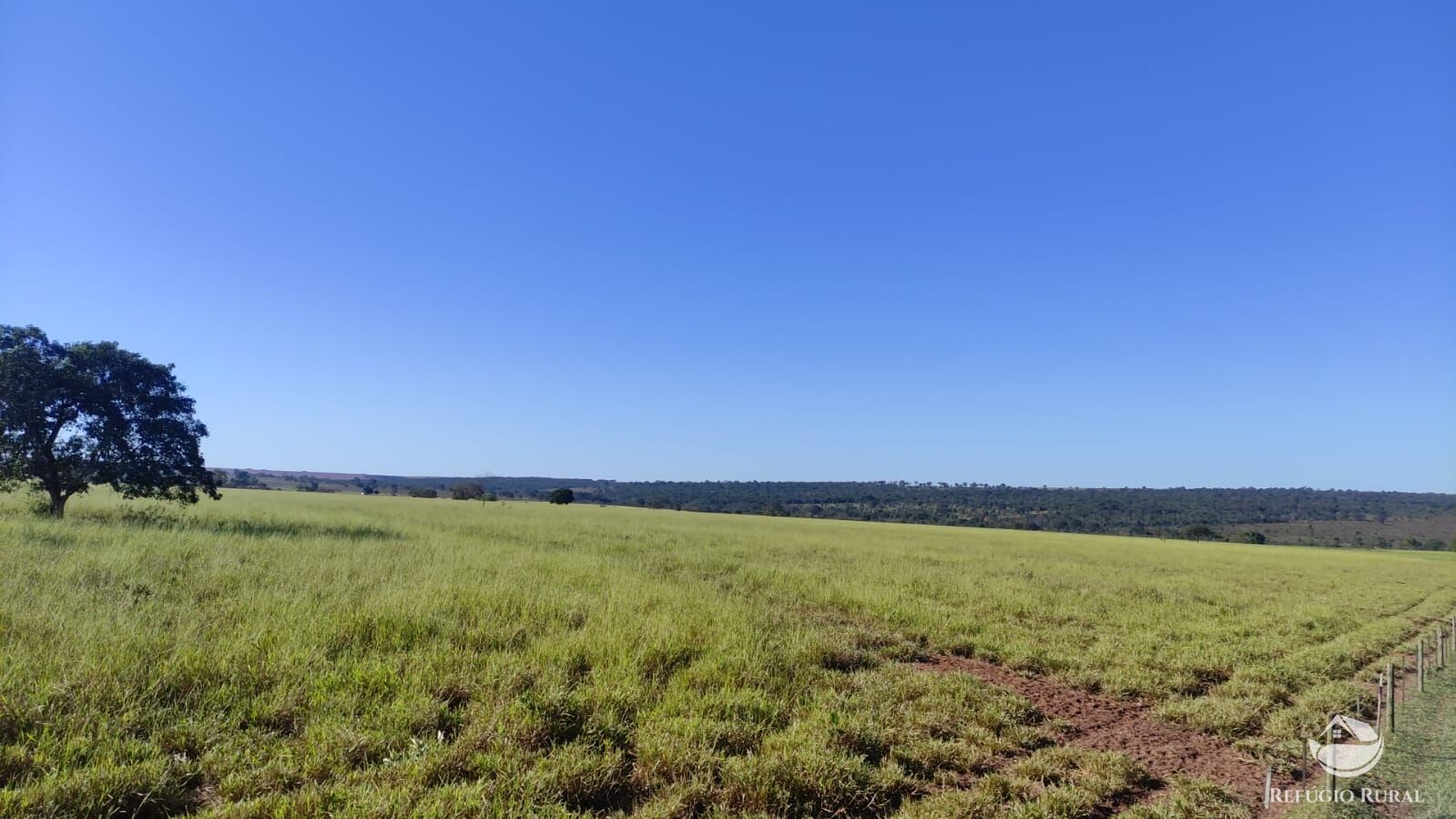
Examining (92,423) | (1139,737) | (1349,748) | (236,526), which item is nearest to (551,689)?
(1139,737)

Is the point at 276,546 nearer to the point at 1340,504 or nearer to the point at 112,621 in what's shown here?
the point at 112,621

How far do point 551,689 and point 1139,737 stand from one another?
6528 millimetres

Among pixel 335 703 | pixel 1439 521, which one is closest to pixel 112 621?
pixel 335 703

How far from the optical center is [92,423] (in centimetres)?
2062

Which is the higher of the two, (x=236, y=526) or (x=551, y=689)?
(x=551, y=689)

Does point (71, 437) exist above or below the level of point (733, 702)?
above

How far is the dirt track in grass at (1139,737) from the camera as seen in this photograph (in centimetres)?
581

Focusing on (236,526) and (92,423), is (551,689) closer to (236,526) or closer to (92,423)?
(236,526)

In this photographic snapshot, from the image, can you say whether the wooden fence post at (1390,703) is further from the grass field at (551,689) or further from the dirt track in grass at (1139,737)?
the dirt track in grass at (1139,737)

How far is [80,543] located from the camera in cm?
1304

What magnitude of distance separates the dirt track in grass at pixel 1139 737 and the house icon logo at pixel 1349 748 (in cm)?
57

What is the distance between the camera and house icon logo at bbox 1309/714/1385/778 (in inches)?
224

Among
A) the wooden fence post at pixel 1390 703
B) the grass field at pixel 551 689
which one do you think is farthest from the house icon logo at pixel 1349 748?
the grass field at pixel 551 689

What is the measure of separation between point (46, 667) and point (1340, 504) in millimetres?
237901
